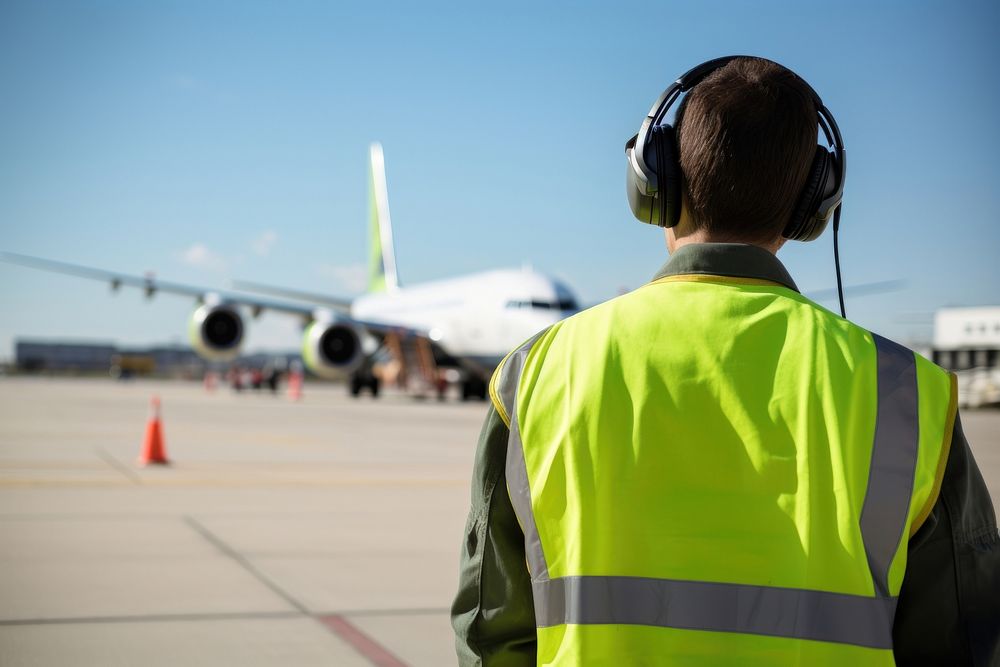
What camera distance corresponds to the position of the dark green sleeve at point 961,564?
1.24 m

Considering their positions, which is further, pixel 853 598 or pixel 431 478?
pixel 431 478

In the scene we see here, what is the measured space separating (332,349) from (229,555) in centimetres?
2231

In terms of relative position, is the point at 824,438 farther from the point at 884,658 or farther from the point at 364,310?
the point at 364,310

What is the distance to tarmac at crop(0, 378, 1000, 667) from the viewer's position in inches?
154

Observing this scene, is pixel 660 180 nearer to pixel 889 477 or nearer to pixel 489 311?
pixel 889 477

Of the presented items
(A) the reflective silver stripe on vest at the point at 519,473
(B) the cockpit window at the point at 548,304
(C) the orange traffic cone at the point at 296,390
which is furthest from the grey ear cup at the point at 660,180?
(C) the orange traffic cone at the point at 296,390

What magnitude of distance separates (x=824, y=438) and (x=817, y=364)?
0.09 metres

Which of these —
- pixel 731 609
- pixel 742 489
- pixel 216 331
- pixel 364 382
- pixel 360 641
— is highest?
pixel 216 331

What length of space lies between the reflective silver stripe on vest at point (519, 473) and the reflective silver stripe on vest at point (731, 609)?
0.19ft

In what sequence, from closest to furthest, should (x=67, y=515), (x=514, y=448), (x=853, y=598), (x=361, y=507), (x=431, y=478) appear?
(x=853, y=598)
(x=514, y=448)
(x=67, y=515)
(x=361, y=507)
(x=431, y=478)

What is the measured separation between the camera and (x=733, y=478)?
4.04 feet

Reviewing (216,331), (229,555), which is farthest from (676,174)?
(216,331)

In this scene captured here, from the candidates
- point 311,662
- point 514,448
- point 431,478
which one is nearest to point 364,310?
point 431,478

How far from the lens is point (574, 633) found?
1.26 m
